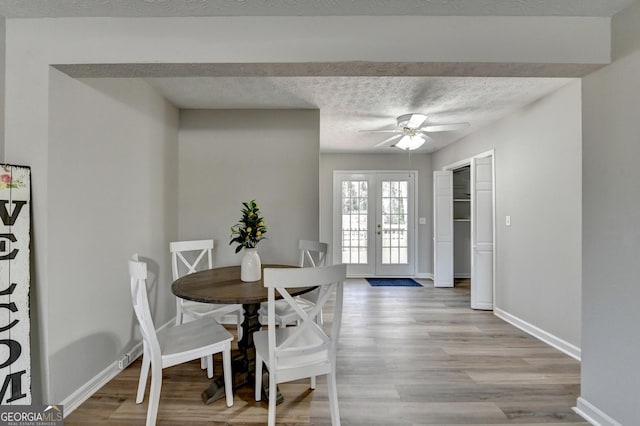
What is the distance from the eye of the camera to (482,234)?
156 inches

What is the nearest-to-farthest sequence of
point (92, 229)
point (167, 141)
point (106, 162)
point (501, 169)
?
point (92, 229)
point (106, 162)
point (167, 141)
point (501, 169)

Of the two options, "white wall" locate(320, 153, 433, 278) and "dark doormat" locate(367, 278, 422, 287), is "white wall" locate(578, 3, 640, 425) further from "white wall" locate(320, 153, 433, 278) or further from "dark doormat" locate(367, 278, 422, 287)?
"white wall" locate(320, 153, 433, 278)

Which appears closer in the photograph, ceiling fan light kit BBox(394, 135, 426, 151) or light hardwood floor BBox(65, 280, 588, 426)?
light hardwood floor BBox(65, 280, 588, 426)

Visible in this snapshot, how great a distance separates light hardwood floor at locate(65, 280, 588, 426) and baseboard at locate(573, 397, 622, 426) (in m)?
0.04

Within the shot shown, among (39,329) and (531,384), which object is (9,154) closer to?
(39,329)

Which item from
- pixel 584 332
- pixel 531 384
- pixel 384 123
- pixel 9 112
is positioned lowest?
pixel 531 384

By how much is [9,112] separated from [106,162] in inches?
22.8

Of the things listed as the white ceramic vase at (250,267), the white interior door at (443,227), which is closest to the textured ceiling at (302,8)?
the white ceramic vase at (250,267)

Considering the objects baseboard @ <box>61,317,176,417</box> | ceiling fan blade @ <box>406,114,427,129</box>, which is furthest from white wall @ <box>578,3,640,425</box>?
baseboard @ <box>61,317,176,417</box>

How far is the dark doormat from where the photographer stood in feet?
16.8

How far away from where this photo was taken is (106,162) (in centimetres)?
223

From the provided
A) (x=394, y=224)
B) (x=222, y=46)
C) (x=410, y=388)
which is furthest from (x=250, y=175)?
(x=394, y=224)

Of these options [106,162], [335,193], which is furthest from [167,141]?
[335,193]

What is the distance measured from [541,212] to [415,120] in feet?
5.19
